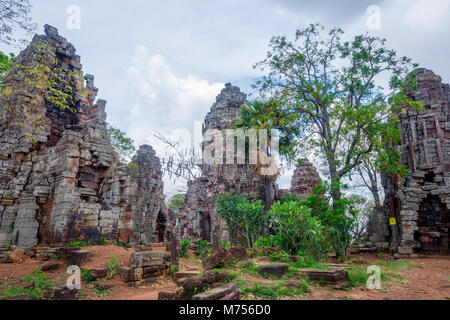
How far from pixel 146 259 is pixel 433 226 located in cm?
1514

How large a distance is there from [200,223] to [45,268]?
15521 mm

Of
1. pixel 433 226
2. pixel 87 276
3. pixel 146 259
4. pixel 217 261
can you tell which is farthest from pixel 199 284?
pixel 433 226

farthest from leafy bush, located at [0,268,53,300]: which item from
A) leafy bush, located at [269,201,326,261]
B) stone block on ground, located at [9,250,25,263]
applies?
leafy bush, located at [269,201,326,261]

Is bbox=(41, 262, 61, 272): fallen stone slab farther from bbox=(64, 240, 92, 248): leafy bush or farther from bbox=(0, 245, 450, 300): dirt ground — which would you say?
bbox=(64, 240, 92, 248): leafy bush

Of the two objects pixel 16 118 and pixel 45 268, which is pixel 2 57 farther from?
pixel 45 268

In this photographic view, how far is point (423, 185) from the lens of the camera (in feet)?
51.3

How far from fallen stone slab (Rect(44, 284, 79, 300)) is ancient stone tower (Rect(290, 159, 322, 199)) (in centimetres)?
1807

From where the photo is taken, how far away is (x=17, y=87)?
1243cm

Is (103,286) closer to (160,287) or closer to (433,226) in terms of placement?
(160,287)

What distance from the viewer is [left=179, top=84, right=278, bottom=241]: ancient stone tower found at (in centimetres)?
2131

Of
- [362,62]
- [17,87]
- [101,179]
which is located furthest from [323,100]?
[17,87]

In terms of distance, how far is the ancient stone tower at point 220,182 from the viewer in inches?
839

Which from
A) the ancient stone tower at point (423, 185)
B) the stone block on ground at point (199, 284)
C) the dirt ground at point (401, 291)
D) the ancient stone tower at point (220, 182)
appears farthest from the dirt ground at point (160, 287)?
the ancient stone tower at point (220, 182)

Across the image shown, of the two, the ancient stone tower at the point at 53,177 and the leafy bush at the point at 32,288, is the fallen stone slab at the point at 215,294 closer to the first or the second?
the leafy bush at the point at 32,288
